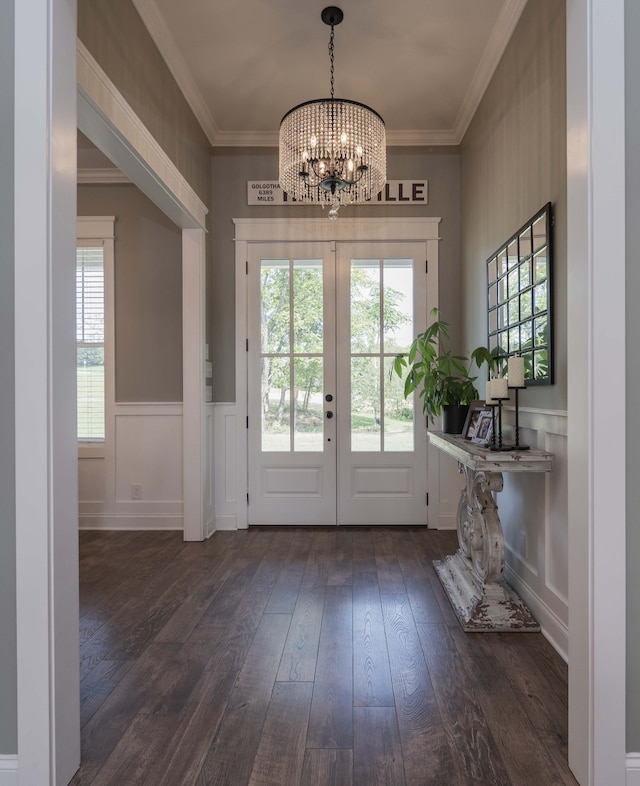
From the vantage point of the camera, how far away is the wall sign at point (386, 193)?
170 inches

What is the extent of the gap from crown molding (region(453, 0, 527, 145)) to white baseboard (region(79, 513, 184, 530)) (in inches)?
147

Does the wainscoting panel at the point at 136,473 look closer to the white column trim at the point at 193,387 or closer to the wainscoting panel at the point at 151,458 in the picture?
the wainscoting panel at the point at 151,458

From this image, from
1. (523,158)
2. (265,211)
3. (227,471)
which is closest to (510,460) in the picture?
(523,158)

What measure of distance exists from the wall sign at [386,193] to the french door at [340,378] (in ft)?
1.12

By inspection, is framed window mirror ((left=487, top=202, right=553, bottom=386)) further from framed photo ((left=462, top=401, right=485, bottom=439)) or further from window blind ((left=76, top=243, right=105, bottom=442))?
window blind ((left=76, top=243, right=105, bottom=442))

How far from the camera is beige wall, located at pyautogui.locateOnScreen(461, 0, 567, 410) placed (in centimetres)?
230

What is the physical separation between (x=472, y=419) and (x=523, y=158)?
142 centimetres

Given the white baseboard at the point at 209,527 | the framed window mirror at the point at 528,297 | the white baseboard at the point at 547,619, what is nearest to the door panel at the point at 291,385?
the white baseboard at the point at 209,527

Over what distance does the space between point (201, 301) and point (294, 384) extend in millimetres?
972
